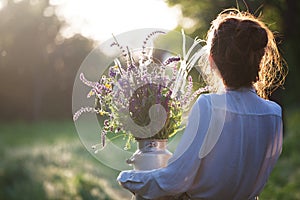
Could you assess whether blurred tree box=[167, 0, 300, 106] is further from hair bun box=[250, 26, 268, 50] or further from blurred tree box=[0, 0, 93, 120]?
blurred tree box=[0, 0, 93, 120]

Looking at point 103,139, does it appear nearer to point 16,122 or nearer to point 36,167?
point 36,167

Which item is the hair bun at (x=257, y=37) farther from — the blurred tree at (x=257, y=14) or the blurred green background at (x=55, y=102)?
the blurred tree at (x=257, y=14)

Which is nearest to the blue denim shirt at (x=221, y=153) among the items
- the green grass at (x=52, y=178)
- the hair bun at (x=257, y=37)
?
the hair bun at (x=257, y=37)

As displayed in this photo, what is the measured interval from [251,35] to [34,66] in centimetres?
2192

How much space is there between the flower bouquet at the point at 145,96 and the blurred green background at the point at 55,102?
0.94 m

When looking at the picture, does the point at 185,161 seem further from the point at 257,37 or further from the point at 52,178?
the point at 52,178

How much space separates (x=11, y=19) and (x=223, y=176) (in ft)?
65.2

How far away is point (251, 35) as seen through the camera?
2.06m

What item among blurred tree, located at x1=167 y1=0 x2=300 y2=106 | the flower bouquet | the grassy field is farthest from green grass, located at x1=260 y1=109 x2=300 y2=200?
the flower bouquet

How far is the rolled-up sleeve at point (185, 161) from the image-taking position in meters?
1.95

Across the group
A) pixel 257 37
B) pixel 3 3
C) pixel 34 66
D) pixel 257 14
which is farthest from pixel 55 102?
pixel 257 37

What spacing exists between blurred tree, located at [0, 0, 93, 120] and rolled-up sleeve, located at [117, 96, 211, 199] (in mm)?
18449

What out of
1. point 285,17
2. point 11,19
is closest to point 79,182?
point 285,17

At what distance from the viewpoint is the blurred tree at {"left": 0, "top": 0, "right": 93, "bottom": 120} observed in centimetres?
2092
